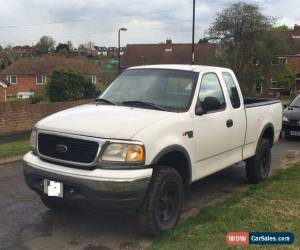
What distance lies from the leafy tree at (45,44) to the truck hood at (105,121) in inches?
4597

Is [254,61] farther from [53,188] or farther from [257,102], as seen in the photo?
[53,188]

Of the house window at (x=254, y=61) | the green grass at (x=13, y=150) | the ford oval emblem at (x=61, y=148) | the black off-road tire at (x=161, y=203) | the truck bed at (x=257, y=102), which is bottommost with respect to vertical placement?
the green grass at (x=13, y=150)

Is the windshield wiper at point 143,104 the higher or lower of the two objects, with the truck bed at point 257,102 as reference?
higher

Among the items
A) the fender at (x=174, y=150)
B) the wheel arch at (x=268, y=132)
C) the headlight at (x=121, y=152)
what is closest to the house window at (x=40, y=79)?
the wheel arch at (x=268, y=132)

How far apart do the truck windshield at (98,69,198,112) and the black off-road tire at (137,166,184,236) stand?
0.88 m

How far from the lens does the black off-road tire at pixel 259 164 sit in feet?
25.8

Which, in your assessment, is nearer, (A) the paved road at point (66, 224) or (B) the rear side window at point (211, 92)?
(A) the paved road at point (66, 224)

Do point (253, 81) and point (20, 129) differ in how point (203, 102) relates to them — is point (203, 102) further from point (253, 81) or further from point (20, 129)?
point (253, 81)

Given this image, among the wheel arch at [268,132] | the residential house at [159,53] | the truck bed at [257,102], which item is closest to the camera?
the truck bed at [257,102]

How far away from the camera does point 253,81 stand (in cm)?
4634

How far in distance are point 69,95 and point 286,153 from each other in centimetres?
1850

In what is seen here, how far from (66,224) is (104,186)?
124cm

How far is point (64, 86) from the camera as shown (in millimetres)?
28469

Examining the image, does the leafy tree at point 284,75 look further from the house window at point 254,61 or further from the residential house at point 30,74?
the residential house at point 30,74
